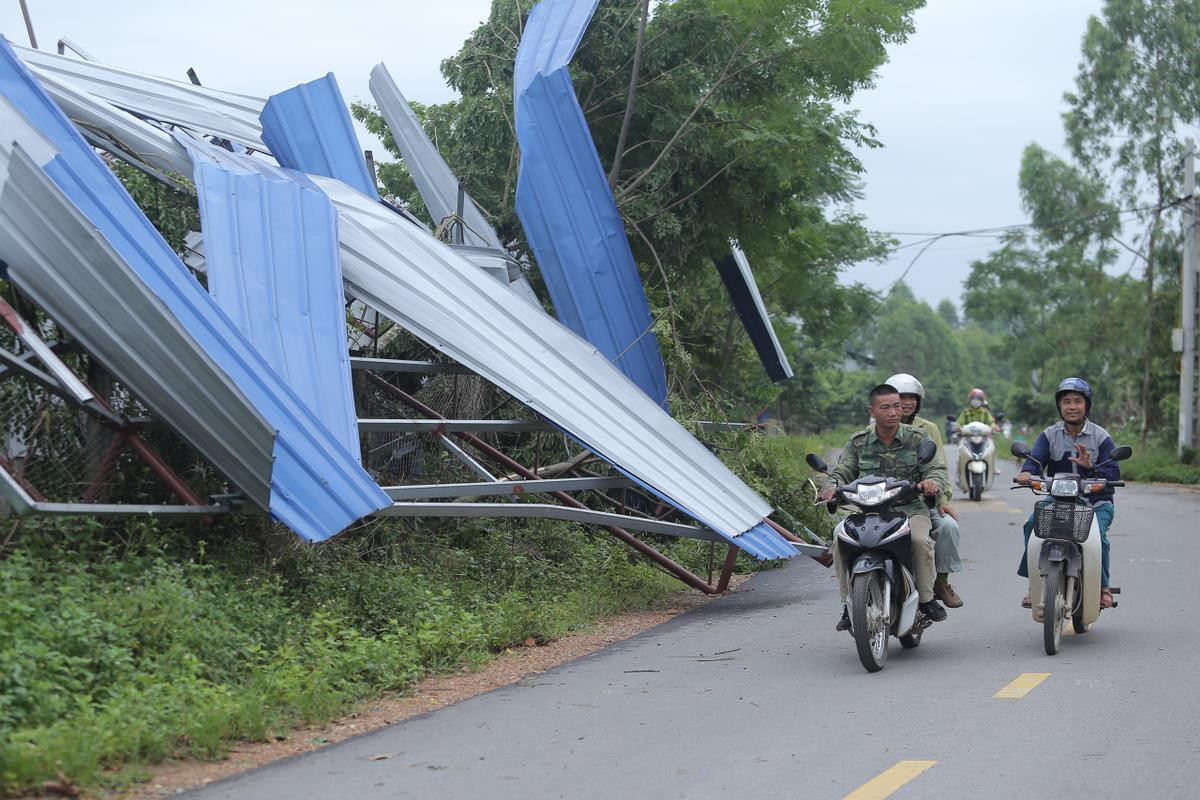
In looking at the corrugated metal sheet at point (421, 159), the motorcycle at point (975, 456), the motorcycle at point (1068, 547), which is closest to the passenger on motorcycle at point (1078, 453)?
the motorcycle at point (1068, 547)

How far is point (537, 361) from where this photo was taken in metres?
11.1

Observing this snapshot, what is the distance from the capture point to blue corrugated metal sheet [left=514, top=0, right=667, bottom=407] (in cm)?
1341

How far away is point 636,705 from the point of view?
758 centimetres

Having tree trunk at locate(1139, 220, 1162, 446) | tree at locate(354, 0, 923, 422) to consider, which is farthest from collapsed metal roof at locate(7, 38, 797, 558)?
tree trunk at locate(1139, 220, 1162, 446)

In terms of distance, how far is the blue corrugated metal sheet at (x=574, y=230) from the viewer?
13414 mm

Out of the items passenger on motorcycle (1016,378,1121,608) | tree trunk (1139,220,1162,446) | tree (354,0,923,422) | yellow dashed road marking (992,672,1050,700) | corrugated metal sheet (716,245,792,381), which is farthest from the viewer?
tree trunk (1139,220,1162,446)

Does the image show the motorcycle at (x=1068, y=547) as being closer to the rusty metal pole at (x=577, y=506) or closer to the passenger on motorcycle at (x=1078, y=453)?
the passenger on motorcycle at (x=1078, y=453)

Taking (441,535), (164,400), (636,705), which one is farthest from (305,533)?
(441,535)

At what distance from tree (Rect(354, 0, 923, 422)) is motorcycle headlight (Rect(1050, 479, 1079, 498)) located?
7360 mm

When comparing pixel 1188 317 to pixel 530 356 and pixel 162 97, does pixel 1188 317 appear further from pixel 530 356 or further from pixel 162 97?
pixel 162 97

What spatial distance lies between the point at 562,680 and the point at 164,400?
2.94 m

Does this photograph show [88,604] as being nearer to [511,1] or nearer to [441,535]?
[441,535]

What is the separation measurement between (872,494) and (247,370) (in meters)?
3.92

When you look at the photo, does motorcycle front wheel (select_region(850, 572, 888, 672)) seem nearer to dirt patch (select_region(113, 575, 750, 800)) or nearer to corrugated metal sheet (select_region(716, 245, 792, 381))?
dirt patch (select_region(113, 575, 750, 800))
